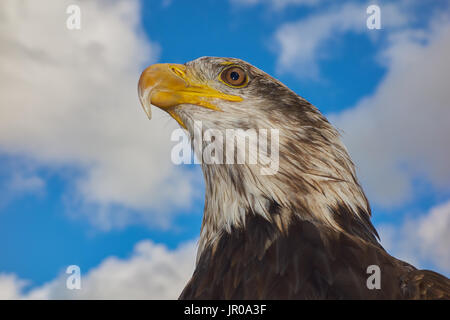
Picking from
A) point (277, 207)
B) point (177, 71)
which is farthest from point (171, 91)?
point (277, 207)

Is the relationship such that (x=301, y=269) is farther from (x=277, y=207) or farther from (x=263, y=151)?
(x=263, y=151)

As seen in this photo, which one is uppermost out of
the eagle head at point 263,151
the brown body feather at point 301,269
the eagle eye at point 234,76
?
the eagle eye at point 234,76

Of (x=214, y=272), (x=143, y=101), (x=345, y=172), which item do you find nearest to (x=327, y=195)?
(x=345, y=172)

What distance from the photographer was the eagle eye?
12.6ft

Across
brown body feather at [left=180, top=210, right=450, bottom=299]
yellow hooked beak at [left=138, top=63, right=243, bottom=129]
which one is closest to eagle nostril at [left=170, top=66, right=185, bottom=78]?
yellow hooked beak at [left=138, top=63, right=243, bottom=129]

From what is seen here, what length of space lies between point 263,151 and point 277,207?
19.4 inches

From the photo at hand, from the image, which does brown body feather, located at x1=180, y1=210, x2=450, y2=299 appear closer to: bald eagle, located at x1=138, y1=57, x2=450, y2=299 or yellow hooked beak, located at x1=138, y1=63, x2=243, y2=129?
bald eagle, located at x1=138, y1=57, x2=450, y2=299

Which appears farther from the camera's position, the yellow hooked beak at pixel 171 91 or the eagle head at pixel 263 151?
the yellow hooked beak at pixel 171 91

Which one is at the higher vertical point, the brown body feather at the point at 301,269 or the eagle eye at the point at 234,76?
the eagle eye at the point at 234,76

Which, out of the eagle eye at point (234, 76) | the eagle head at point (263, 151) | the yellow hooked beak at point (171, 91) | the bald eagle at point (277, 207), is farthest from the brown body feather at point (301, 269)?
the eagle eye at point (234, 76)

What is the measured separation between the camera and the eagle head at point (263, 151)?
3.18 m

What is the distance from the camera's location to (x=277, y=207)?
3.14 meters

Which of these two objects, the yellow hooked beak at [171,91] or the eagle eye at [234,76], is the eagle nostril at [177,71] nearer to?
the yellow hooked beak at [171,91]
